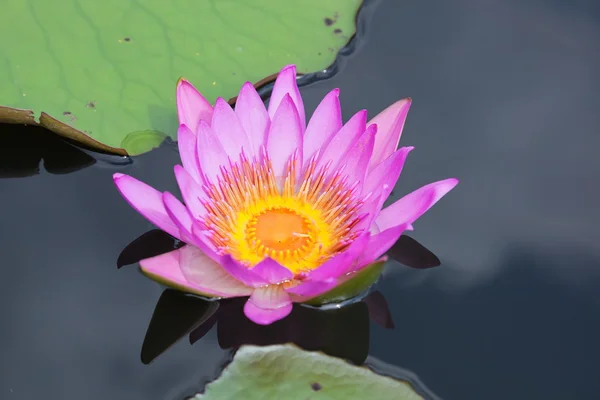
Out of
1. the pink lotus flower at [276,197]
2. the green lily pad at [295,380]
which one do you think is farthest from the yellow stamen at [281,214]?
the green lily pad at [295,380]

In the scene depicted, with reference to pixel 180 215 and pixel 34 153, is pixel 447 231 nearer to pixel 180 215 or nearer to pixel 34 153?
pixel 180 215

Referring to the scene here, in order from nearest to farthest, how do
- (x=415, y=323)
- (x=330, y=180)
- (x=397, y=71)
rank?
1. (x=415, y=323)
2. (x=330, y=180)
3. (x=397, y=71)

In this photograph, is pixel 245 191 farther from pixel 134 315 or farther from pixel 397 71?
pixel 397 71

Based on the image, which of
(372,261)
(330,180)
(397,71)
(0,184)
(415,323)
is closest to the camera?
(372,261)

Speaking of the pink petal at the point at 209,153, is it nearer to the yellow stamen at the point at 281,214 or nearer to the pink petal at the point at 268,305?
the yellow stamen at the point at 281,214

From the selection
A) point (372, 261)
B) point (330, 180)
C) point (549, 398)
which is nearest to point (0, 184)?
point (330, 180)
